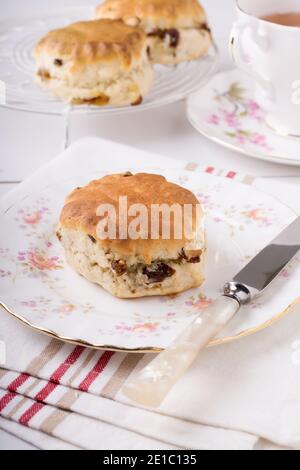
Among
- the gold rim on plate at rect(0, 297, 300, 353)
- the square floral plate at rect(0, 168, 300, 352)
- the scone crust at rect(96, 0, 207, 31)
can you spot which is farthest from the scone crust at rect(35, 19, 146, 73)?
the gold rim on plate at rect(0, 297, 300, 353)

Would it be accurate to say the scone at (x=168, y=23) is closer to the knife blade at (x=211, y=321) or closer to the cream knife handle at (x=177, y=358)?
the knife blade at (x=211, y=321)

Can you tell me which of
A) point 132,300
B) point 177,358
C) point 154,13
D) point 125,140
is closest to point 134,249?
point 132,300

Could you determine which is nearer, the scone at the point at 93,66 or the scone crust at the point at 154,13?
the scone at the point at 93,66

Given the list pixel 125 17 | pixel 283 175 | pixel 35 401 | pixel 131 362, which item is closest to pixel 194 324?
pixel 131 362

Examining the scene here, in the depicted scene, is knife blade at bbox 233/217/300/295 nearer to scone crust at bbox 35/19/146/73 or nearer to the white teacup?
the white teacup

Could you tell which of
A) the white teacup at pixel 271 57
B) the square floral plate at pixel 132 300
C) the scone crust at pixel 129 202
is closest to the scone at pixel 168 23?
the white teacup at pixel 271 57
